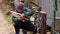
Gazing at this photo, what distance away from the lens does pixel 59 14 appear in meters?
8.67

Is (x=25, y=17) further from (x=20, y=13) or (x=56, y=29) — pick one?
(x=56, y=29)

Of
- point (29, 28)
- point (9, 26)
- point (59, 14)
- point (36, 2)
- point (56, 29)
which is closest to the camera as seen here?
point (56, 29)

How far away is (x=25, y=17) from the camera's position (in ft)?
21.5

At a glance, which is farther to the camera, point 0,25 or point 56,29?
point 0,25

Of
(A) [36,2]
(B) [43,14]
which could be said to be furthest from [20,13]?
(A) [36,2]

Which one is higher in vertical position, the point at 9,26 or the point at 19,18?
the point at 19,18

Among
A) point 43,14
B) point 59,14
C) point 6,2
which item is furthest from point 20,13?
point 6,2

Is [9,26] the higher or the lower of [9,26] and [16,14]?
the lower

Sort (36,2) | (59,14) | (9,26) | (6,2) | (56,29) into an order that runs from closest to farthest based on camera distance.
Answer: (56,29) → (59,14) → (9,26) → (36,2) → (6,2)

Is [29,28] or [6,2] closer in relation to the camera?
[29,28]

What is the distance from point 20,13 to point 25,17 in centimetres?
18

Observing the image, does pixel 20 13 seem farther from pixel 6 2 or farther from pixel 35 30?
pixel 6 2

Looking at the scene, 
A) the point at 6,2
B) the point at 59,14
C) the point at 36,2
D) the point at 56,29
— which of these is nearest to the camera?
the point at 56,29

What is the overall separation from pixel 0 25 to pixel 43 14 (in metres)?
4.03
